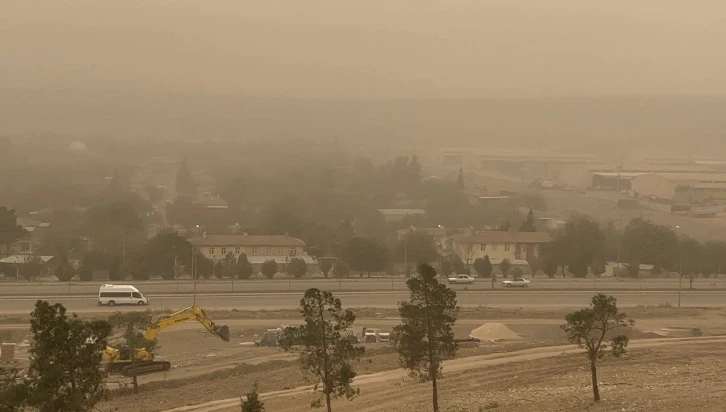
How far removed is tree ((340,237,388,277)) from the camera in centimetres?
3031

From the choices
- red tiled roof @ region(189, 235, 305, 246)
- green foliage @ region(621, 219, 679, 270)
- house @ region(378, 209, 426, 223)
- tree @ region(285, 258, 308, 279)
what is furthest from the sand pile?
house @ region(378, 209, 426, 223)

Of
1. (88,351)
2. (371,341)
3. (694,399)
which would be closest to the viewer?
(88,351)

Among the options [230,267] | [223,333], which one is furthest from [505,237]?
[223,333]

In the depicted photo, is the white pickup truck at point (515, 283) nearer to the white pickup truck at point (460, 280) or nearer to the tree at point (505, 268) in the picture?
the white pickup truck at point (460, 280)

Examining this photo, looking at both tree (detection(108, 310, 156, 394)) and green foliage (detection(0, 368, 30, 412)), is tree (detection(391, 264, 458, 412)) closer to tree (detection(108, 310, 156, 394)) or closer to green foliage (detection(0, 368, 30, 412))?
green foliage (detection(0, 368, 30, 412))

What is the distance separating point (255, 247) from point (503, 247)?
991 cm

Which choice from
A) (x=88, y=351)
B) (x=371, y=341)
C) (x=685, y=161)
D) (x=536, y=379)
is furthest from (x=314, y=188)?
(x=88, y=351)

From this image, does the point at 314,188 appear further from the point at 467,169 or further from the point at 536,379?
the point at 536,379

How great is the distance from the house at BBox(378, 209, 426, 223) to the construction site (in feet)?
89.9

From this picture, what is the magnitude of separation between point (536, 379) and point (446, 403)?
223 cm

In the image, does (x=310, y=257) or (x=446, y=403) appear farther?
(x=310, y=257)

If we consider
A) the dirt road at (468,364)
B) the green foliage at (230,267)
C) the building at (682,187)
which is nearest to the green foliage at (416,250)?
the green foliage at (230,267)

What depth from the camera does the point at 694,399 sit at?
10656 mm

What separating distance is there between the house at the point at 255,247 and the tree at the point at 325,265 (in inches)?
13.4
